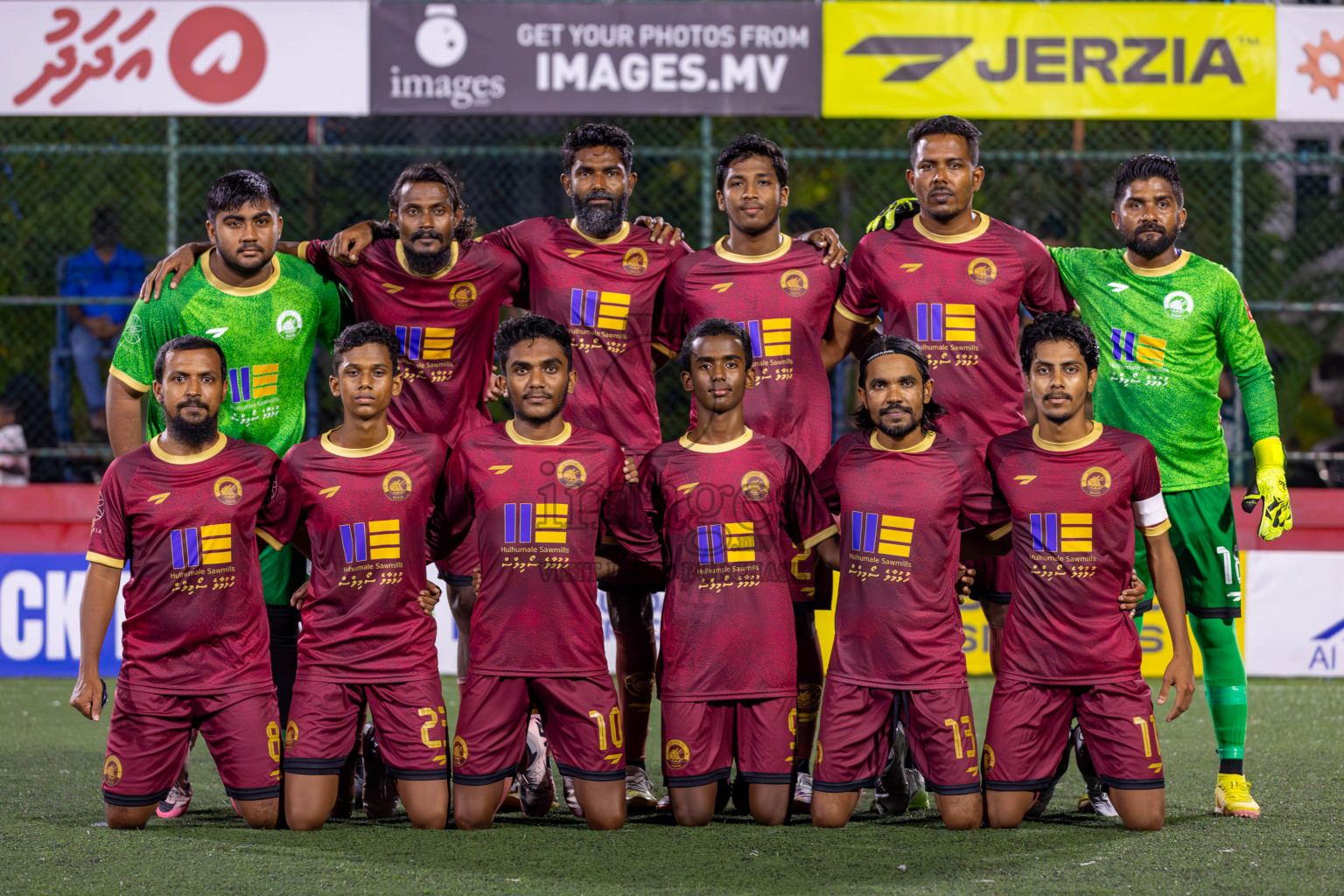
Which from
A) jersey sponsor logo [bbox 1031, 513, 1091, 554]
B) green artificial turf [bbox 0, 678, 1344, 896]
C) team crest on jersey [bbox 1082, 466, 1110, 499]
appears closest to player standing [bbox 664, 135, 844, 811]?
green artificial turf [bbox 0, 678, 1344, 896]

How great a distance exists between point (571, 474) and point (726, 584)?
643mm

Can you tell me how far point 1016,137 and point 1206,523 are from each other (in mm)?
6981

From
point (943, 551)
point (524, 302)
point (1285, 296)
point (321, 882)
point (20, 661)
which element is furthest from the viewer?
point (1285, 296)

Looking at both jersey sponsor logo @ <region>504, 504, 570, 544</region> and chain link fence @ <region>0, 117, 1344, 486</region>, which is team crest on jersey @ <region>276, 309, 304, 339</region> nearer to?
jersey sponsor logo @ <region>504, 504, 570, 544</region>

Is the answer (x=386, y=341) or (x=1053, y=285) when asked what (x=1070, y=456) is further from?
(x=386, y=341)

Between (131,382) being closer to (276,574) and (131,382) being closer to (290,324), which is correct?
(290,324)

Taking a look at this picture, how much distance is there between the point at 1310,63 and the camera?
9.20 metres

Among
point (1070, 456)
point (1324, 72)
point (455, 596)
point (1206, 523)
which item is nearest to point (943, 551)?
point (1070, 456)

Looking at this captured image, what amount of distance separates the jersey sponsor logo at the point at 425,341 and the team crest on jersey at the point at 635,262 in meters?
0.69

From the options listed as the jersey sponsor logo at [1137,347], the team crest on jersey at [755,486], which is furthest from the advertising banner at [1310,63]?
the team crest on jersey at [755,486]

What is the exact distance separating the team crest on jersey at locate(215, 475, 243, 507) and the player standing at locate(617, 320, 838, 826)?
130cm

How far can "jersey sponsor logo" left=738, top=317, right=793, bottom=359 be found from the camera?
5273mm

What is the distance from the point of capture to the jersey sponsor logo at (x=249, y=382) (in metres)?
5.27

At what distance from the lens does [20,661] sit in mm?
8656
